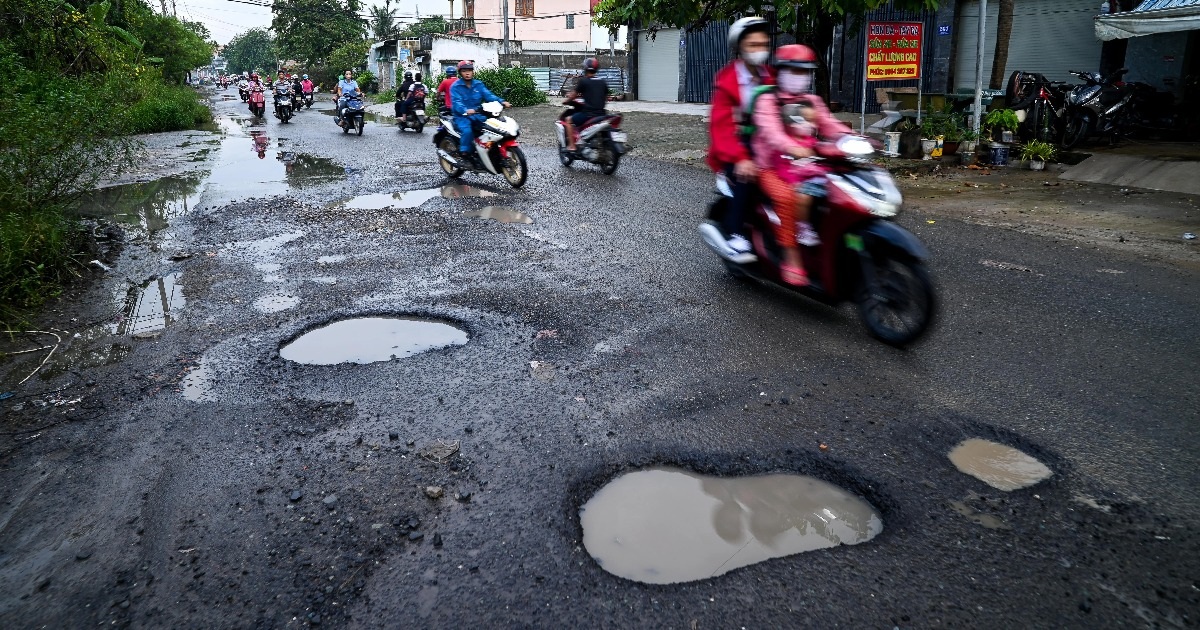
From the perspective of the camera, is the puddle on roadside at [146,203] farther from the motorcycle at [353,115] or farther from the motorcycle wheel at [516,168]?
the motorcycle at [353,115]

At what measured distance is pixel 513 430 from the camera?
3270mm

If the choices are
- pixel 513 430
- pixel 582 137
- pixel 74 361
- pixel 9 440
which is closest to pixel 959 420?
pixel 513 430

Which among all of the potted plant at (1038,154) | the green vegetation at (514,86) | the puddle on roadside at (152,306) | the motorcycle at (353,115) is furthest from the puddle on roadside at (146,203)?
the green vegetation at (514,86)

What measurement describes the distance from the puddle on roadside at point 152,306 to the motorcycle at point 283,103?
67.1 feet

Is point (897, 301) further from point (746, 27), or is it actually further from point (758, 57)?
point (746, 27)

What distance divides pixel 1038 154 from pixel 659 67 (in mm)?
18420

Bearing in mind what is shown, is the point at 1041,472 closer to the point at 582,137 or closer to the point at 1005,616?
the point at 1005,616

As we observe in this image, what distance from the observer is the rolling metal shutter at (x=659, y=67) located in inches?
1031

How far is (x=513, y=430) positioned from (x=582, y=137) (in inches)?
321

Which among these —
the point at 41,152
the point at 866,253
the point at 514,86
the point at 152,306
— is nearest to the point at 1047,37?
the point at 866,253

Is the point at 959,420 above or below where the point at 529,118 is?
below

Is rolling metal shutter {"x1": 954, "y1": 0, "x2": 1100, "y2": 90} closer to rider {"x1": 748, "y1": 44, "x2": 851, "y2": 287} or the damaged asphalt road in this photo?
the damaged asphalt road

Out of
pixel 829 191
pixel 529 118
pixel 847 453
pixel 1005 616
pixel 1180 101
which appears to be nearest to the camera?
pixel 1005 616

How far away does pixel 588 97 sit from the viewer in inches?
432
